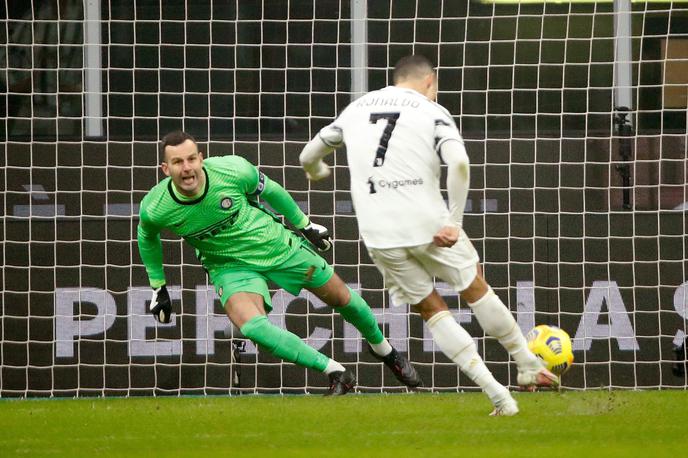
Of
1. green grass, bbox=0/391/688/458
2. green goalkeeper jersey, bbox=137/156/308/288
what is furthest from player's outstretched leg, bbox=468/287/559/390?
green goalkeeper jersey, bbox=137/156/308/288

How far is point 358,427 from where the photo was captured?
7.11 m

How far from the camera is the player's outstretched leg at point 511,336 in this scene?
7.01m

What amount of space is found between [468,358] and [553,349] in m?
1.02

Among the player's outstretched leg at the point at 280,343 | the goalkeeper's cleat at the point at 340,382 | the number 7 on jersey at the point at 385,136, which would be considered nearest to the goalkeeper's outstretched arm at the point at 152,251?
the player's outstretched leg at the point at 280,343

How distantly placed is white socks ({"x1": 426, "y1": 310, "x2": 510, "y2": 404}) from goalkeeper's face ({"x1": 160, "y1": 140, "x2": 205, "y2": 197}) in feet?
6.75

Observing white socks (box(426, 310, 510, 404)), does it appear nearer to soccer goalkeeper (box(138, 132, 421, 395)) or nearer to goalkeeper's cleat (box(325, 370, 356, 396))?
goalkeeper's cleat (box(325, 370, 356, 396))

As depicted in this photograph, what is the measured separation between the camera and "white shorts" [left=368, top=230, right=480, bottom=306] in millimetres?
7051

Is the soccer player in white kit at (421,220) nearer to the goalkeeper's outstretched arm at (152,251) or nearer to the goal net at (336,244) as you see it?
the goalkeeper's outstretched arm at (152,251)

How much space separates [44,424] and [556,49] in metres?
5.60

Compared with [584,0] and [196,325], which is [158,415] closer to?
[196,325]

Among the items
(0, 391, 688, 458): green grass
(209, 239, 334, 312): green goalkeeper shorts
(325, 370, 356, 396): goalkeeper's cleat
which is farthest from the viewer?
(209, 239, 334, 312): green goalkeeper shorts

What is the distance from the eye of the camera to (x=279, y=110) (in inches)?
443

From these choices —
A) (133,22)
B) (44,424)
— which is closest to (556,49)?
(133,22)

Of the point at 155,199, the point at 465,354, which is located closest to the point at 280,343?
the point at 155,199
